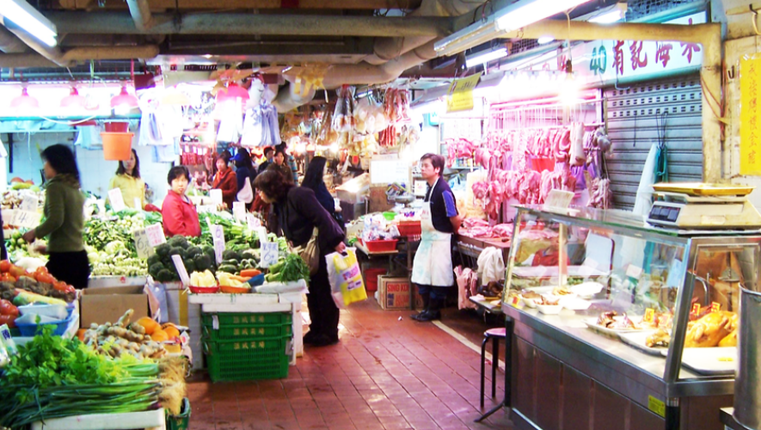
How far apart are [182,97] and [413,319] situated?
13.8 feet

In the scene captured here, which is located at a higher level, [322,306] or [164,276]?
[164,276]

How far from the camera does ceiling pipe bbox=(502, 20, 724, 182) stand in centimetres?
553

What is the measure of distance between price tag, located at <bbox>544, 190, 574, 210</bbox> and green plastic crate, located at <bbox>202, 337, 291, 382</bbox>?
10.1 feet

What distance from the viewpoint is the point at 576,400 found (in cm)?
461

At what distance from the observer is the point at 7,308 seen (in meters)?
4.33

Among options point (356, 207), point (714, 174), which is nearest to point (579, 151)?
point (714, 174)

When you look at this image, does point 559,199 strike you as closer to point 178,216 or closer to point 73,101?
point 178,216

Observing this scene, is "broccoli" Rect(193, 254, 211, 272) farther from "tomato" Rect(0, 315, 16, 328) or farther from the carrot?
"tomato" Rect(0, 315, 16, 328)

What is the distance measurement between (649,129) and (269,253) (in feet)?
13.3

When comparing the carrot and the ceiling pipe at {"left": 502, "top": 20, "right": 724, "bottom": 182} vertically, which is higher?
the ceiling pipe at {"left": 502, "top": 20, "right": 724, "bottom": 182}

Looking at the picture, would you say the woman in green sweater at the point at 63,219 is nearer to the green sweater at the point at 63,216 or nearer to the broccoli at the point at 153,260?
the green sweater at the point at 63,216

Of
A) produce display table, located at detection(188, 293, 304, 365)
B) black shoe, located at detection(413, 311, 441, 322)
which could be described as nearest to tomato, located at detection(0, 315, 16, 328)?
produce display table, located at detection(188, 293, 304, 365)

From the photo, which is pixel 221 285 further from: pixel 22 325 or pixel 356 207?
pixel 356 207

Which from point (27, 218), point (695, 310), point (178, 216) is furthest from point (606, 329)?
point (27, 218)
